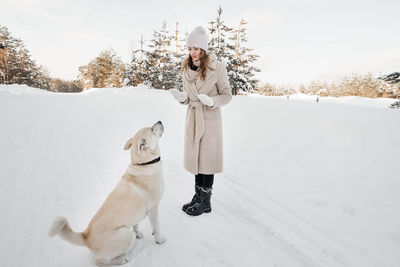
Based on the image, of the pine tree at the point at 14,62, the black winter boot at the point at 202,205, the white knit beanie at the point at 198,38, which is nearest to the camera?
the white knit beanie at the point at 198,38

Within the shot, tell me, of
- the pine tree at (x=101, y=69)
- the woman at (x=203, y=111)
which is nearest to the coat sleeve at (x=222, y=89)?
the woman at (x=203, y=111)

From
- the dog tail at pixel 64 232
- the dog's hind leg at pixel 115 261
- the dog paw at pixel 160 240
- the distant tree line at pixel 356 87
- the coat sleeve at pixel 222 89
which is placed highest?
the distant tree line at pixel 356 87

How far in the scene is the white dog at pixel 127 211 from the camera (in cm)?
178

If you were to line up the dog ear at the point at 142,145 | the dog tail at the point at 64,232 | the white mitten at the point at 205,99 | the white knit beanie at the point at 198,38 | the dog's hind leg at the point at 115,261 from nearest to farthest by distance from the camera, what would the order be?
the dog tail at the point at 64,232 → the dog's hind leg at the point at 115,261 → the dog ear at the point at 142,145 → the white mitten at the point at 205,99 → the white knit beanie at the point at 198,38

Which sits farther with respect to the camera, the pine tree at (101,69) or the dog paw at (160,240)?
the pine tree at (101,69)

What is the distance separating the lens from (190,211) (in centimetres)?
289

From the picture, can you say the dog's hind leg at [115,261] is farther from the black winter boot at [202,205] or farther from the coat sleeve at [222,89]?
the coat sleeve at [222,89]

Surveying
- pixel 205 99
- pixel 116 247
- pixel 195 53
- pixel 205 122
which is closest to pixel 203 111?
pixel 205 122

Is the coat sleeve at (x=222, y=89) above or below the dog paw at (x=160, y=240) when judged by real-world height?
above

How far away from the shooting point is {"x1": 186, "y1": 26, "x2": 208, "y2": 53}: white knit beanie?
2619 mm

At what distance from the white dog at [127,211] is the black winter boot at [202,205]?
25.2 inches

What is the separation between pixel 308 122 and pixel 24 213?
578 centimetres

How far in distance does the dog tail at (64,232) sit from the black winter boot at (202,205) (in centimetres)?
144

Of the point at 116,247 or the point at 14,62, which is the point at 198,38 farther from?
the point at 14,62
